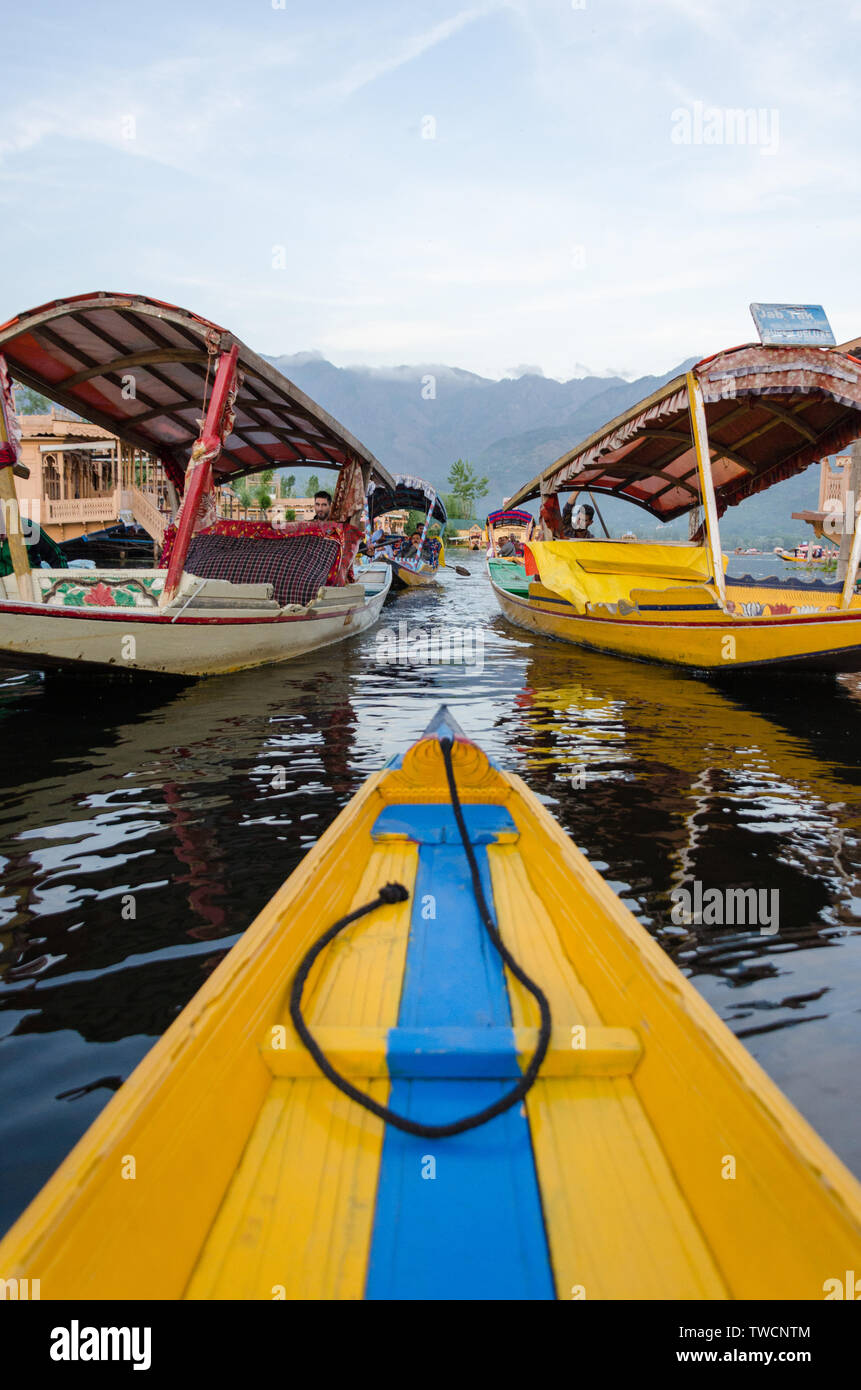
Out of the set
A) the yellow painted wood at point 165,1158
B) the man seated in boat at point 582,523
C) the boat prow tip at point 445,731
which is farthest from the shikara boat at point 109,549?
the yellow painted wood at point 165,1158

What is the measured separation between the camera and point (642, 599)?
35.7 feet

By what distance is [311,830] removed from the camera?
462cm

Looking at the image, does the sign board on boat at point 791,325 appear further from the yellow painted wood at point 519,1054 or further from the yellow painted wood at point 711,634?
the yellow painted wood at point 519,1054

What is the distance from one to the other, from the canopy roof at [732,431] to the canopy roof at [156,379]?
4936mm

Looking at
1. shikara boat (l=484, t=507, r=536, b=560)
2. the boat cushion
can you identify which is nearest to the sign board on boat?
the boat cushion

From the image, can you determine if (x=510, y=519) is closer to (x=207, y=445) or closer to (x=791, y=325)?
(x=791, y=325)

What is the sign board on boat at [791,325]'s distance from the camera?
31.4 feet

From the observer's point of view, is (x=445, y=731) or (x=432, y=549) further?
(x=432, y=549)

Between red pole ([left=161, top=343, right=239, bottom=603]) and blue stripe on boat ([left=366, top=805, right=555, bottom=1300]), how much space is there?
7824 millimetres

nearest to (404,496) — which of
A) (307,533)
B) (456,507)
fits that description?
(307,533)

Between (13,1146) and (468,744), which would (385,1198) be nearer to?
(13,1146)

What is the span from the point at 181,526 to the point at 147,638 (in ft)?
5.97
